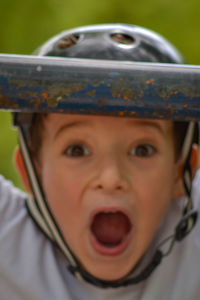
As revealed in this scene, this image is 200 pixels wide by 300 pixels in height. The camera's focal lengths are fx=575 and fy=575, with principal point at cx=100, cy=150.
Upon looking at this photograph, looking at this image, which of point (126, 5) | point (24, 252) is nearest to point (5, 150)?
point (126, 5)

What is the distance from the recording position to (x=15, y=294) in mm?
1262

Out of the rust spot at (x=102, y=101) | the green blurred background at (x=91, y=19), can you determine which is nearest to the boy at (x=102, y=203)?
the rust spot at (x=102, y=101)

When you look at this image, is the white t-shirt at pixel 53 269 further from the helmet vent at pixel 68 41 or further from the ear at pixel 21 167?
the helmet vent at pixel 68 41

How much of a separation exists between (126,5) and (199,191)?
2826 millimetres

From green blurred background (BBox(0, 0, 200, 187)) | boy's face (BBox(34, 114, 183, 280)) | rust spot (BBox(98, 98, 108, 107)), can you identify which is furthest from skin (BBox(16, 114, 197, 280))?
green blurred background (BBox(0, 0, 200, 187))

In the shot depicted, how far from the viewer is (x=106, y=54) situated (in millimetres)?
1179

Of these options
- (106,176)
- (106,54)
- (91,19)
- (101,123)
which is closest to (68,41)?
(106,54)

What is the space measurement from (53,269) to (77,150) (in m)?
0.29

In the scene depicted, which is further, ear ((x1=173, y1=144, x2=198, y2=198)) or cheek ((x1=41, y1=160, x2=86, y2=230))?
ear ((x1=173, y1=144, x2=198, y2=198))

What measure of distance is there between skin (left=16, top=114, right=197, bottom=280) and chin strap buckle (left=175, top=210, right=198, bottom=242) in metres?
0.05

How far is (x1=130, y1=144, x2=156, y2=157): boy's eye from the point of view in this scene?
46.3 inches

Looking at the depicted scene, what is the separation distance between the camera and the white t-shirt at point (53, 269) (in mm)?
1269

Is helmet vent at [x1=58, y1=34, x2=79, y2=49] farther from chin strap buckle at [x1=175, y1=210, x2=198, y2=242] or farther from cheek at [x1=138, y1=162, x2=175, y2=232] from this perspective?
chin strap buckle at [x1=175, y1=210, x2=198, y2=242]

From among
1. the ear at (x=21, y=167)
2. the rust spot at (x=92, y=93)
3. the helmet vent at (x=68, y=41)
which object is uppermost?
the rust spot at (x=92, y=93)
